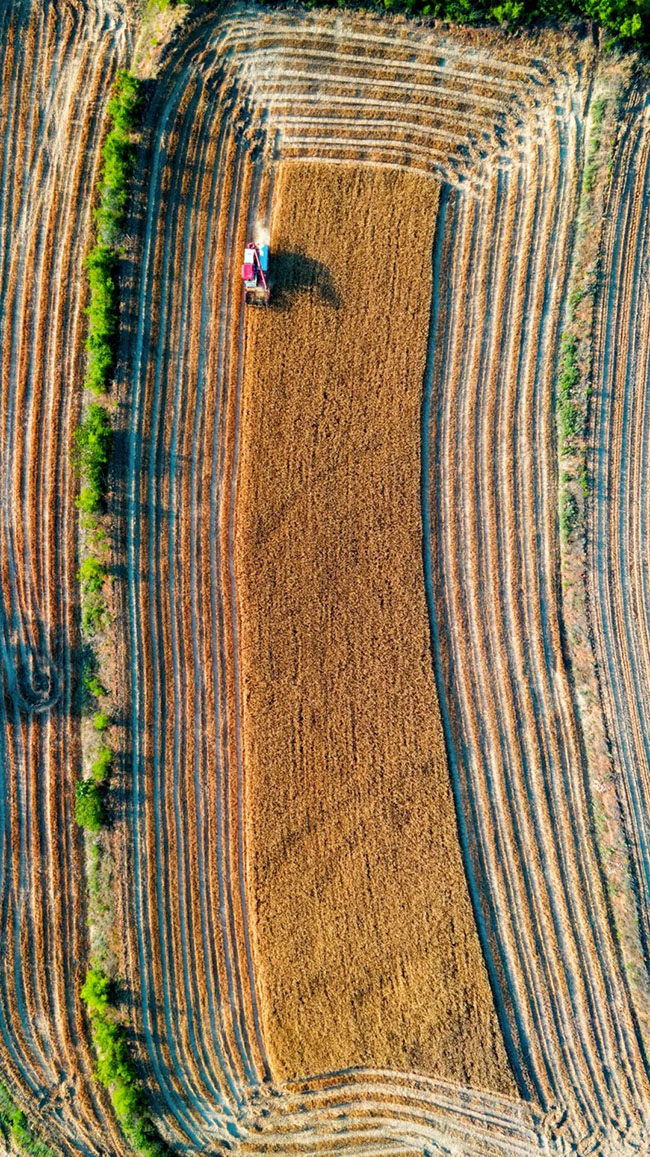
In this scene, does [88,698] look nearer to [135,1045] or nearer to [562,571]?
[135,1045]

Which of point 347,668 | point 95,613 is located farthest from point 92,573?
point 347,668

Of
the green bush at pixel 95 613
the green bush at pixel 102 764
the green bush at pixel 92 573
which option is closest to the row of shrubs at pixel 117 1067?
the green bush at pixel 102 764

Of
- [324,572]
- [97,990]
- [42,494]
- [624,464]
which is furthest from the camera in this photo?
[624,464]

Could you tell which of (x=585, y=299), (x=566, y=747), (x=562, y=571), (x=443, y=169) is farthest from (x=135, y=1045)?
(x=443, y=169)

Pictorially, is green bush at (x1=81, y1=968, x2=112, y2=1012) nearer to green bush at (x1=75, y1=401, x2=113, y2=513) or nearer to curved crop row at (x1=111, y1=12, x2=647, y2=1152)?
curved crop row at (x1=111, y1=12, x2=647, y2=1152)

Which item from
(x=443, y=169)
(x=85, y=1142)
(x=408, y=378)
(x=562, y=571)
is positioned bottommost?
(x=85, y=1142)

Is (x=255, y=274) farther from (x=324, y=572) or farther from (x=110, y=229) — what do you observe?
(x=324, y=572)
